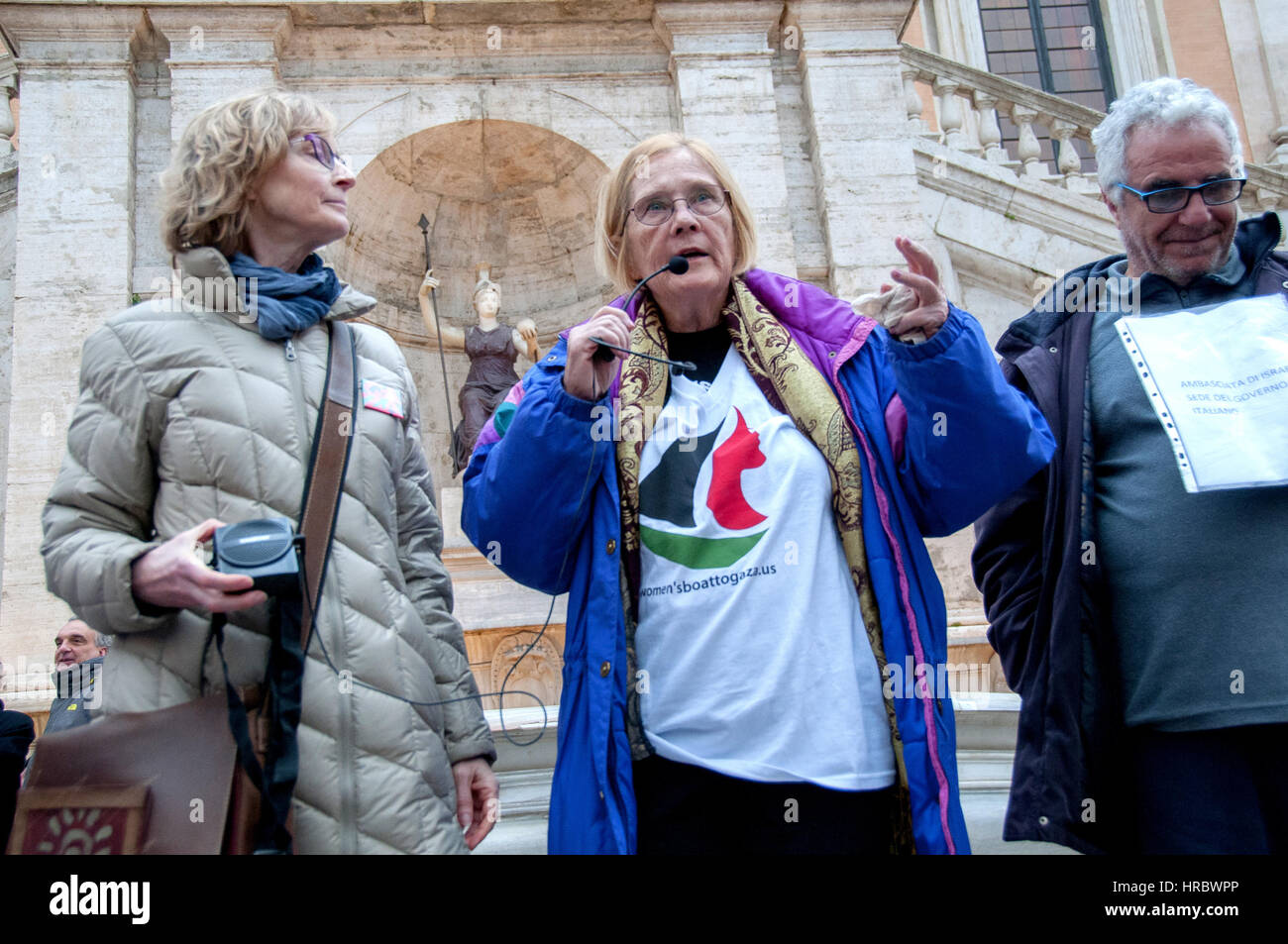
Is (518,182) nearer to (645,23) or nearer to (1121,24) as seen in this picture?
(645,23)

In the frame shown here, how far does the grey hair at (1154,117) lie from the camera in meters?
2.29

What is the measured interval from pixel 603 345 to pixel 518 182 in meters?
7.93

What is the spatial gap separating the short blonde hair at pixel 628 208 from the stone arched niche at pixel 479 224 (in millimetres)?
6710

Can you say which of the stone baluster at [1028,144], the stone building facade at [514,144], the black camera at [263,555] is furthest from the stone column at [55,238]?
the stone baluster at [1028,144]

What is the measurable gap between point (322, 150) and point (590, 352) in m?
0.70

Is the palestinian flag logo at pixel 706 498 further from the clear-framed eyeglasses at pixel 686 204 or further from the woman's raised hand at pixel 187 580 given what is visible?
the woman's raised hand at pixel 187 580

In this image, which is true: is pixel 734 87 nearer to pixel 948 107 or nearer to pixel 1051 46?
pixel 948 107

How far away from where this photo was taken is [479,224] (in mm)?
9758

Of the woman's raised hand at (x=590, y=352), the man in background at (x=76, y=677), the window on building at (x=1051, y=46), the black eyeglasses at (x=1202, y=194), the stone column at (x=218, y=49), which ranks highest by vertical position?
the window on building at (x=1051, y=46)

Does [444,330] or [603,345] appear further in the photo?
[444,330]

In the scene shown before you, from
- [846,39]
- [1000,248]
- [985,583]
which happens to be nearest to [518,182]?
[846,39]
